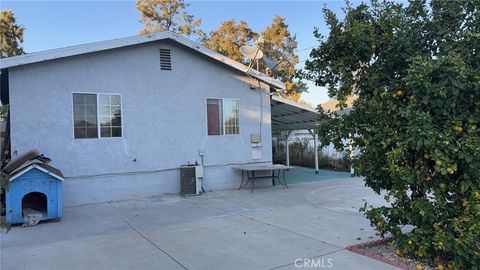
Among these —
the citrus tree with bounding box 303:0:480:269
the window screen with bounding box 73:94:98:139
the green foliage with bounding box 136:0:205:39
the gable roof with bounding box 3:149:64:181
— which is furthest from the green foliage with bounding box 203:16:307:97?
the citrus tree with bounding box 303:0:480:269

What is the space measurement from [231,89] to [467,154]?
8290 mm

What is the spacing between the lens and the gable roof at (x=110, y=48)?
7.92 metres

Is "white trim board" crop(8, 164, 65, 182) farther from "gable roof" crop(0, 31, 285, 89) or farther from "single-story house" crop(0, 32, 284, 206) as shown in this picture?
"gable roof" crop(0, 31, 285, 89)

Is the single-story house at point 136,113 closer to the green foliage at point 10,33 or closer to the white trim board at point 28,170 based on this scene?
the white trim board at point 28,170

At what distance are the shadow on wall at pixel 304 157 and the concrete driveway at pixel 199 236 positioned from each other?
365 inches

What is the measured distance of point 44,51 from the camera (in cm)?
817

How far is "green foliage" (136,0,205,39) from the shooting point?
26.9 m

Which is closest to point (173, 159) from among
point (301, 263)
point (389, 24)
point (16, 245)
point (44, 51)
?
point (44, 51)

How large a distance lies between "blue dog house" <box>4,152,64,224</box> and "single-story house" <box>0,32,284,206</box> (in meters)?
1.64

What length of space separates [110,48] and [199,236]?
586 cm

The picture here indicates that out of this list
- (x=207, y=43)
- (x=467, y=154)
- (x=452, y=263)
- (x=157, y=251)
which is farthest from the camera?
(x=207, y=43)

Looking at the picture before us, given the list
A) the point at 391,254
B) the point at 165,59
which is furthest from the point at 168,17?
the point at 391,254

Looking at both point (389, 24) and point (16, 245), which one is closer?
point (389, 24)

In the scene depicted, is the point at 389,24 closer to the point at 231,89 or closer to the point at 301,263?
the point at 301,263
